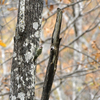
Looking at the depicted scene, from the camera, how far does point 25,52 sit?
166 cm

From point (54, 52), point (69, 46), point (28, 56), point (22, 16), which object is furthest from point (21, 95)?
point (69, 46)

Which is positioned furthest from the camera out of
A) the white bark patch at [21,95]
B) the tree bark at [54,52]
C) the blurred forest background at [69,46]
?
the blurred forest background at [69,46]

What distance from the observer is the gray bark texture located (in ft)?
5.36

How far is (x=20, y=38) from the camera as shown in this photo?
167cm

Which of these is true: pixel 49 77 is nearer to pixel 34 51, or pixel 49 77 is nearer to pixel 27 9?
pixel 34 51

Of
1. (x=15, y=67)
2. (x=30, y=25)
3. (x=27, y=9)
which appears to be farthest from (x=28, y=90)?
(x=27, y=9)

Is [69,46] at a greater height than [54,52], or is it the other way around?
[69,46]

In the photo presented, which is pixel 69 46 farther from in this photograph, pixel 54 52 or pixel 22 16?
pixel 54 52

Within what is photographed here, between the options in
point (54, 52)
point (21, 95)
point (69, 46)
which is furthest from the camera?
point (69, 46)

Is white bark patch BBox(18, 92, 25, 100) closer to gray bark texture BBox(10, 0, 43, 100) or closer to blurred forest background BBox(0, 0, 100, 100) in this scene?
gray bark texture BBox(10, 0, 43, 100)

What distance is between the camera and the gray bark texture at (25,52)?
1633 mm

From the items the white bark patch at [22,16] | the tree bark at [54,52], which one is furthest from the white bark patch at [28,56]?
the tree bark at [54,52]

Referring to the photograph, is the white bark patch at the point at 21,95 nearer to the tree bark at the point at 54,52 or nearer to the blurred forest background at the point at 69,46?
the tree bark at the point at 54,52

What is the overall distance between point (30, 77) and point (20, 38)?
35 cm
